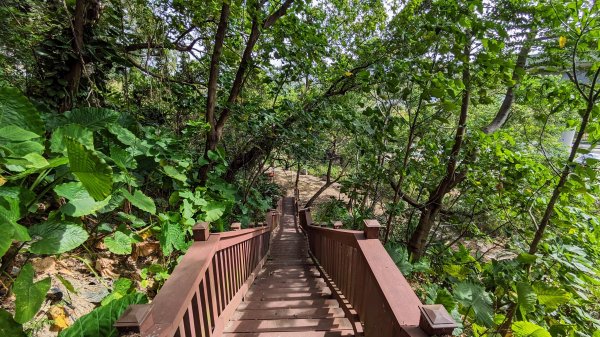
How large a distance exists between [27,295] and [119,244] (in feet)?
3.19

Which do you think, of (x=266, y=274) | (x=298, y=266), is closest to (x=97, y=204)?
(x=266, y=274)

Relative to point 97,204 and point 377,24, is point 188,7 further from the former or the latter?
point 377,24

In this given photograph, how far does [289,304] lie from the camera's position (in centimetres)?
262

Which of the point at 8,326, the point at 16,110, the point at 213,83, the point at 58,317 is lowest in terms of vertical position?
the point at 58,317

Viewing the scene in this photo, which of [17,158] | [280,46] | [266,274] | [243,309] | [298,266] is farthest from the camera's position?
[298,266]

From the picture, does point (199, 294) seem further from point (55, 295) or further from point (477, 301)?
point (477, 301)

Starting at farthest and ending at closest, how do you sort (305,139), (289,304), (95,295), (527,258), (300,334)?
(305,139) → (289,304) → (95,295) → (300,334) → (527,258)

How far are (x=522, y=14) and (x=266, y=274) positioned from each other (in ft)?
16.0

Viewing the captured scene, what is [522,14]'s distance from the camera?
3141 mm

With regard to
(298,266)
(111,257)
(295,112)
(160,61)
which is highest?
(160,61)

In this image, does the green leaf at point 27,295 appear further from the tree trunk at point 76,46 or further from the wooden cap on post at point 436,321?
the tree trunk at point 76,46

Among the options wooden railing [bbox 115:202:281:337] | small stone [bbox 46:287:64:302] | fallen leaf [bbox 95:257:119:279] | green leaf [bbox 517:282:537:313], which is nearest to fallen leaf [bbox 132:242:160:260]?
fallen leaf [bbox 95:257:119:279]

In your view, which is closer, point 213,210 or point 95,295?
point 95,295

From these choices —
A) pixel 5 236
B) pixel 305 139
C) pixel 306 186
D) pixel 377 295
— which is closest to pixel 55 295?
pixel 5 236
